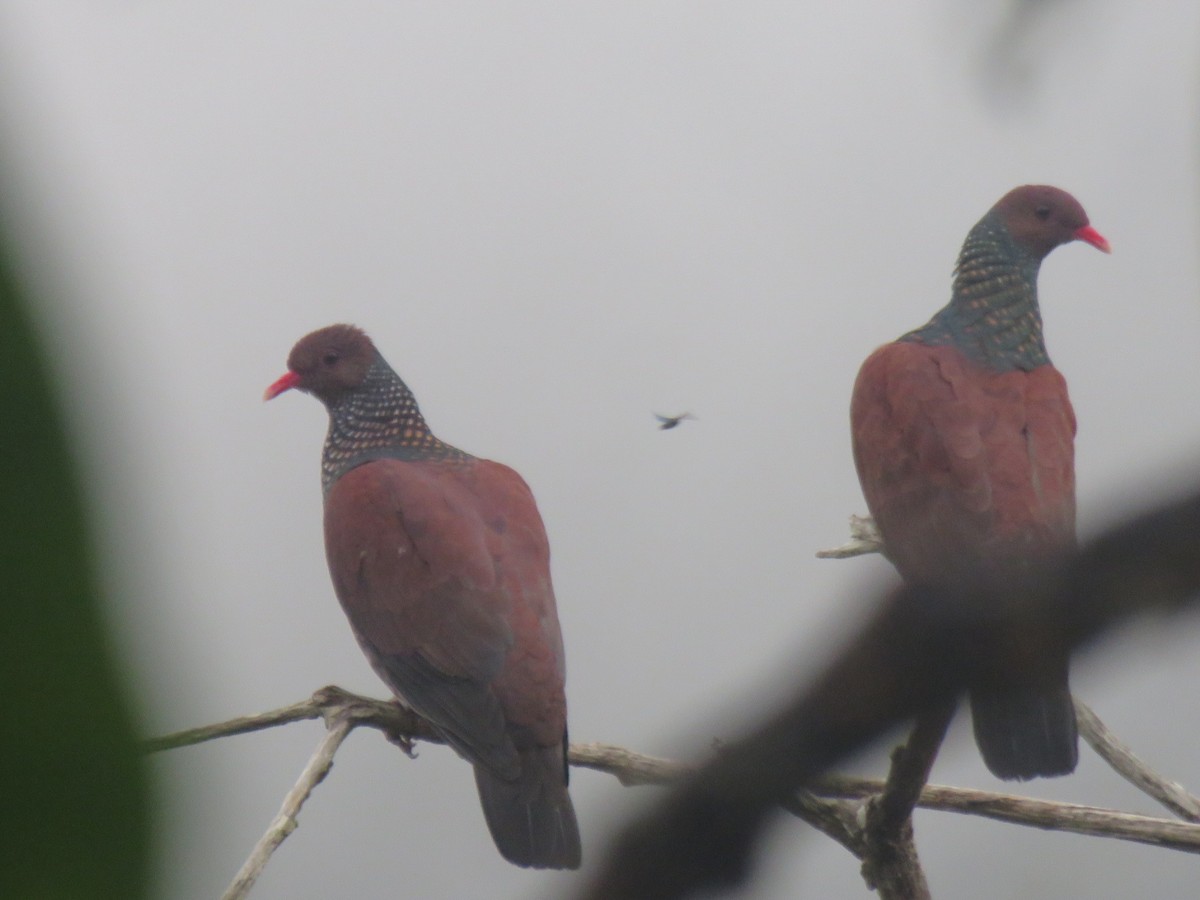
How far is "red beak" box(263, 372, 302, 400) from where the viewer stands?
89.4 inches

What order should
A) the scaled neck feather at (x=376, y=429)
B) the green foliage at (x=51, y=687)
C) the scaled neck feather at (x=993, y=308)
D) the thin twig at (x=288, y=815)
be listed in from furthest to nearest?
the scaled neck feather at (x=376, y=429), the scaled neck feather at (x=993, y=308), the thin twig at (x=288, y=815), the green foliage at (x=51, y=687)

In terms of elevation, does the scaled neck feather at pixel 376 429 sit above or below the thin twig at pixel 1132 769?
above

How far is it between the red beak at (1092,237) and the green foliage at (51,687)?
7.36ft

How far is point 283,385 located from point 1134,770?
1460 millimetres

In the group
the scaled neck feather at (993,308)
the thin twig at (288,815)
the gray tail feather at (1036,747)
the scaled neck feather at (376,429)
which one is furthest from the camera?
the scaled neck feather at (376,429)

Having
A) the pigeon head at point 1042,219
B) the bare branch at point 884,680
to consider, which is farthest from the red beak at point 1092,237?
the bare branch at point 884,680

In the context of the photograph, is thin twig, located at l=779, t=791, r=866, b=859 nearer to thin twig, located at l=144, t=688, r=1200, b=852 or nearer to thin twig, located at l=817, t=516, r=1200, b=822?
thin twig, located at l=144, t=688, r=1200, b=852

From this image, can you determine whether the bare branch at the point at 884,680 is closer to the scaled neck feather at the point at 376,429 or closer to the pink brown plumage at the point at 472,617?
the pink brown plumage at the point at 472,617

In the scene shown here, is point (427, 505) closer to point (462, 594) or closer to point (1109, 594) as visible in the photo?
point (462, 594)

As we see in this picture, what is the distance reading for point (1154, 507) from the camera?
196 mm

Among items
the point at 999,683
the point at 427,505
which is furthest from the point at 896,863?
the point at 999,683

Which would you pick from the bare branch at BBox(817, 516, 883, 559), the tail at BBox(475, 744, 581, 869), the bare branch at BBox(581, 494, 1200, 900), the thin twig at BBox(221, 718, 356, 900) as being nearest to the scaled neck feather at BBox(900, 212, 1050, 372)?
the bare branch at BBox(817, 516, 883, 559)

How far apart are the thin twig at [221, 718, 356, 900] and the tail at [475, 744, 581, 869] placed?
0.20 meters

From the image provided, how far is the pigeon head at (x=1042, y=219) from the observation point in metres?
2.28
